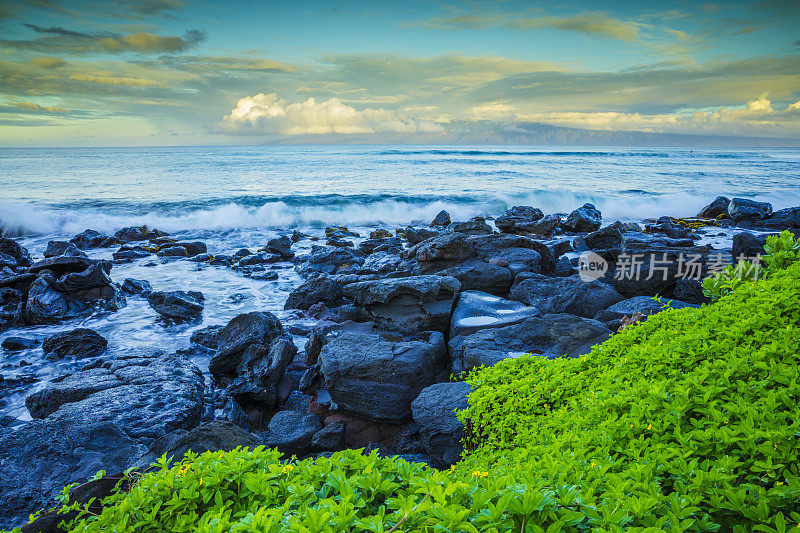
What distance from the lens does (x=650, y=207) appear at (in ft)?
102

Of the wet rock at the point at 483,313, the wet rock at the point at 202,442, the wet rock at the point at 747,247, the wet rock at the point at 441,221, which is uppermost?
the wet rock at the point at 747,247

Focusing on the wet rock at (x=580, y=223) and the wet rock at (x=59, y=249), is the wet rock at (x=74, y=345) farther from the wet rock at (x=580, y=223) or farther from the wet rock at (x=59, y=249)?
the wet rock at (x=580, y=223)

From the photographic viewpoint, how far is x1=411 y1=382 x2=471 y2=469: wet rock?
5.50 m

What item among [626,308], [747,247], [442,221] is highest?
[747,247]

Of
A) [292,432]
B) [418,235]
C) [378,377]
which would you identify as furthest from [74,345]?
[418,235]

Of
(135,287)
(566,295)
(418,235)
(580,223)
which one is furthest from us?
(580,223)

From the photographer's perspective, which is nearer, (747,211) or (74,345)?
(74,345)

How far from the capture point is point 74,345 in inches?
389

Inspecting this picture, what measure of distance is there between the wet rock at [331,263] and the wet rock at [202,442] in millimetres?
10565

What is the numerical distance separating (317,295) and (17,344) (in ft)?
23.5

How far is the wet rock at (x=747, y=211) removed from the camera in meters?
23.3

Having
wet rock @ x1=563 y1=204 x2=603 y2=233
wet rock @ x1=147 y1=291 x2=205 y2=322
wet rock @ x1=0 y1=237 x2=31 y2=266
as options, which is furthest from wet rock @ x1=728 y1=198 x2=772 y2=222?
wet rock @ x1=0 y1=237 x2=31 y2=266

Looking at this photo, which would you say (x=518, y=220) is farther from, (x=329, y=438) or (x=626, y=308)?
(x=329, y=438)

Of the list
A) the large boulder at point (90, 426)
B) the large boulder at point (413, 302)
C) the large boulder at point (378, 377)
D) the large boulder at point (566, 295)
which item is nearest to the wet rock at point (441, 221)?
the large boulder at point (566, 295)
